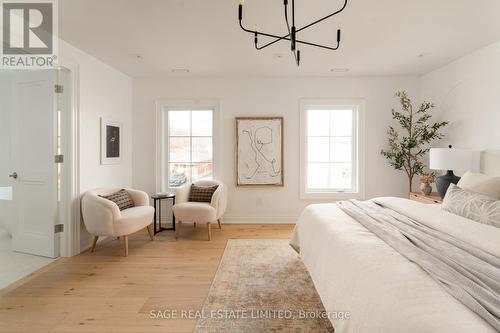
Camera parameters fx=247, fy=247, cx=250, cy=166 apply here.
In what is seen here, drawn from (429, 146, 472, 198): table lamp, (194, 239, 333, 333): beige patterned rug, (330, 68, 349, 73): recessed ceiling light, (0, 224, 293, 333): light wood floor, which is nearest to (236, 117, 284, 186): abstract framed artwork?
(330, 68, 349, 73): recessed ceiling light

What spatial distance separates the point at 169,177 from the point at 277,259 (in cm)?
252

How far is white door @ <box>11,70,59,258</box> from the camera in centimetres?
283

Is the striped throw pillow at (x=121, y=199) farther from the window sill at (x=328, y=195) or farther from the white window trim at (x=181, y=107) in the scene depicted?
the window sill at (x=328, y=195)

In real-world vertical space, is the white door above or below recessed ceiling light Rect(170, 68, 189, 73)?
below

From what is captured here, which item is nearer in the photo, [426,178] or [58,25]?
[58,25]

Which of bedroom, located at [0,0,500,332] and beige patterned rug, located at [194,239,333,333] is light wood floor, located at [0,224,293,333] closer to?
bedroom, located at [0,0,500,332]

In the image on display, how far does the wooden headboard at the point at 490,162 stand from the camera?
2.82m

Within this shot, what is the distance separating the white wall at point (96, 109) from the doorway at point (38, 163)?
0.70 ft

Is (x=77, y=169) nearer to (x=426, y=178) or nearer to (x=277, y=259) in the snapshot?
(x=277, y=259)

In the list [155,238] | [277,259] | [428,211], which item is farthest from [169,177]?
[428,211]

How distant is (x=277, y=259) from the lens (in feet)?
9.20

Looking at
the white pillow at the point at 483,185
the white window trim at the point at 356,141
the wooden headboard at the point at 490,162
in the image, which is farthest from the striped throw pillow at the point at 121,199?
the wooden headboard at the point at 490,162

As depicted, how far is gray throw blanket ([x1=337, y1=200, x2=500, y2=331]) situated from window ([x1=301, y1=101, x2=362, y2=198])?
2486 mm

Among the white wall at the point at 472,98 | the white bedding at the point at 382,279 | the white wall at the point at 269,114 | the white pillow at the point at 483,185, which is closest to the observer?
the white bedding at the point at 382,279
